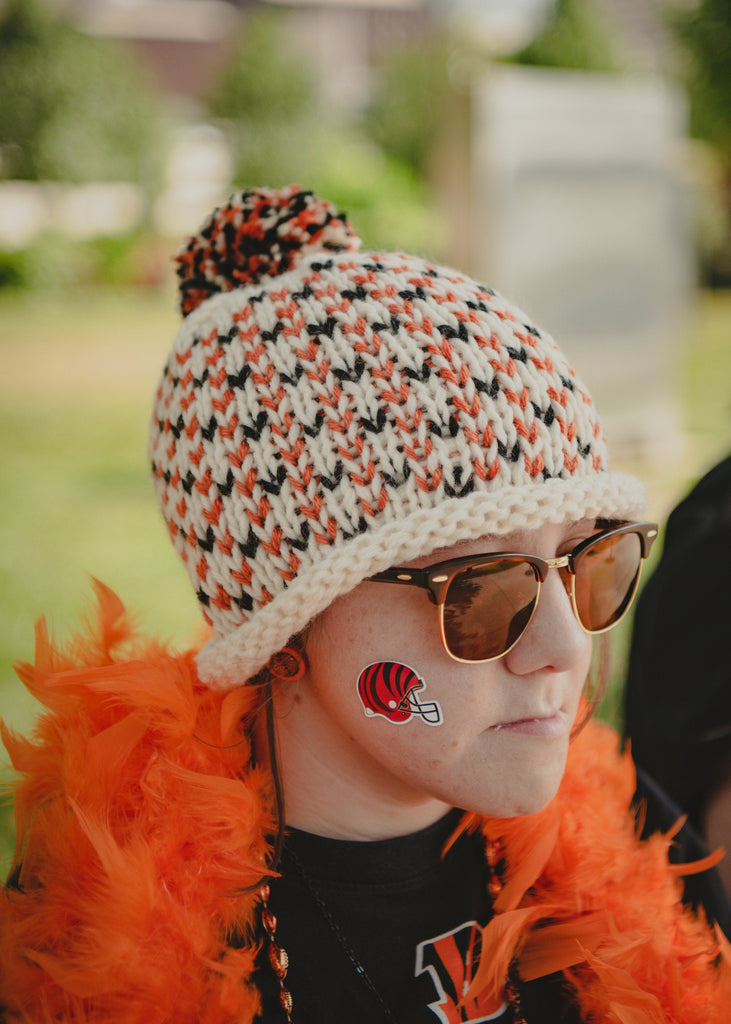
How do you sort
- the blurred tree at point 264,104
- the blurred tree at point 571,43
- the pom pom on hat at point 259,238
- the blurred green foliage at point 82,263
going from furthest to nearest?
the blurred tree at point 264,104
the blurred green foliage at point 82,263
the blurred tree at point 571,43
the pom pom on hat at point 259,238

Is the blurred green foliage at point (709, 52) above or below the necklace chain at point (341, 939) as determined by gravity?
above

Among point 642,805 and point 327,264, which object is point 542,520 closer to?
point 327,264

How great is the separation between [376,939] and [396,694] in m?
0.41

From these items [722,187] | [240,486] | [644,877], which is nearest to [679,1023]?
[644,877]

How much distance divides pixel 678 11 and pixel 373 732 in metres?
6.76

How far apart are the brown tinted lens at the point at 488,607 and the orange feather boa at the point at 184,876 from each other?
16.3 inches

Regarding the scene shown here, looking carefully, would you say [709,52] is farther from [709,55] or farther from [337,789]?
[337,789]

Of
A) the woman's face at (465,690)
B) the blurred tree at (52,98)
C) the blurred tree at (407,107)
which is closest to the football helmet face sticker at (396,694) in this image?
the woman's face at (465,690)

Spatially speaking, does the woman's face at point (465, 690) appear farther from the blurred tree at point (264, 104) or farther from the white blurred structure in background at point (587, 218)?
the blurred tree at point (264, 104)

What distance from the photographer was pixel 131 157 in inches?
606

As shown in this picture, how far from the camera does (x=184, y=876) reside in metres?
1.27

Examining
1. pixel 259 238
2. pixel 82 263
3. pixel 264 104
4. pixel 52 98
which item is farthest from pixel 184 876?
pixel 264 104

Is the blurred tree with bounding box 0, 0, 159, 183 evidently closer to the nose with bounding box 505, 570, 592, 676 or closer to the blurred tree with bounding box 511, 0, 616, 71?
the blurred tree with bounding box 511, 0, 616, 71

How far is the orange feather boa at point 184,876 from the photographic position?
1179 mm
